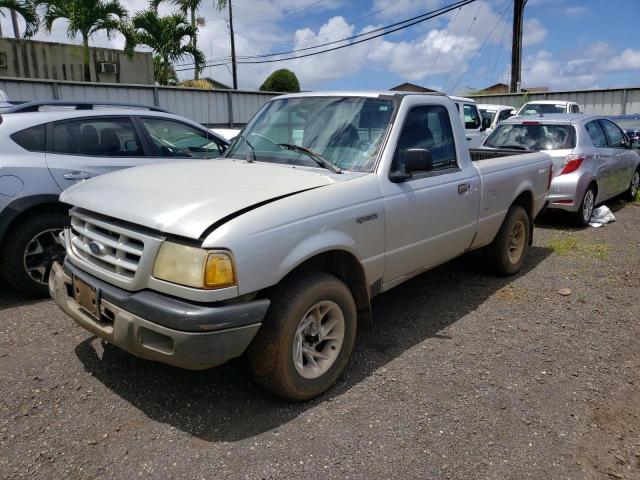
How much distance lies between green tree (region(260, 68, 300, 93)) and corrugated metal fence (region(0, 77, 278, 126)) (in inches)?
450

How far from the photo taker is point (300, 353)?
3186 millimetres

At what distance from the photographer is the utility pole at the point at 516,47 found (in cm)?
2316

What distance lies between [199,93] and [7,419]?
13738mm

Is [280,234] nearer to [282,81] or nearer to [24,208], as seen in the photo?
[24,208]

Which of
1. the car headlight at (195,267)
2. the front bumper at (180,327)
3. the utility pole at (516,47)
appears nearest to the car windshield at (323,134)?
the car headlight at (195,267)

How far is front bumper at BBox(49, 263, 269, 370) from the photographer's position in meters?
2.63

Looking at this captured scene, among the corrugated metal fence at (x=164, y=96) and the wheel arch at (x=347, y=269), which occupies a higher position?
the corrugated metal fence at (x=164, y=96)

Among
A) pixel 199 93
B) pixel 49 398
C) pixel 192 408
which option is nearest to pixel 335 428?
pixel 192 408

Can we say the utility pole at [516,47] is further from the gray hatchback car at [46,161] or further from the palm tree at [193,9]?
the gray hatchback car at [46,161]

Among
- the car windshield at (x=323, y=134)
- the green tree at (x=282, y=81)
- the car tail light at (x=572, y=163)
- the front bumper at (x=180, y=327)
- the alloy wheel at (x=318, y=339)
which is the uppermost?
the green tree at (x=282, y=81)

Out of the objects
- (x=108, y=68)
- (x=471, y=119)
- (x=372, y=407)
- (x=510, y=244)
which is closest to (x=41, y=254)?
(x=372, y=407)

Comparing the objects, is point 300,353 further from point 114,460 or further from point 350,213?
point 114,460

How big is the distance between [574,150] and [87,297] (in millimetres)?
7371

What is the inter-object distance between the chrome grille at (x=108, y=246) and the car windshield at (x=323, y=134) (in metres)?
1.39
